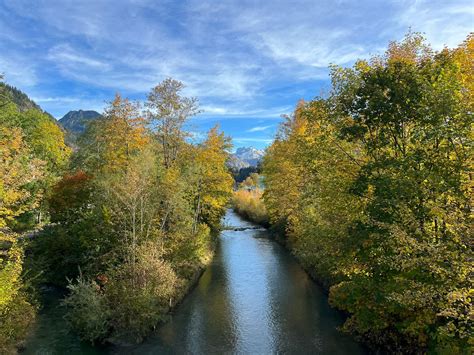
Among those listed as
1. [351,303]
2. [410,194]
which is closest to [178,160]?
[351,303]

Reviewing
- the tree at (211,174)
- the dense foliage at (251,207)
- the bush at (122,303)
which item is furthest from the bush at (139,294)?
the dense foliage at (251,207)

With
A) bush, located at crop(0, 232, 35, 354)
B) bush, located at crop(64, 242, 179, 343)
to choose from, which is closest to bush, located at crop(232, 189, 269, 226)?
bush, located at crop(64, 242, 179, 343)

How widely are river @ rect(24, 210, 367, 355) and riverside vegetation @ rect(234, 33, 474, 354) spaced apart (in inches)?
115

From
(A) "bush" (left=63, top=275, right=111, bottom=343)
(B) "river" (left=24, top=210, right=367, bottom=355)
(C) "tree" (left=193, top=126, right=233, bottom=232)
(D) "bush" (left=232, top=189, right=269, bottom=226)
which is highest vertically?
(C) "tree" (left=193, top=126, right=233, bottom=232)

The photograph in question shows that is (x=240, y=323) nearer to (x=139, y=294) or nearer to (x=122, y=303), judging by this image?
(x=139, y=294)

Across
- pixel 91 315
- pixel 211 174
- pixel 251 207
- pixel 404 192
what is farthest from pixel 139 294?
pixel 251 207

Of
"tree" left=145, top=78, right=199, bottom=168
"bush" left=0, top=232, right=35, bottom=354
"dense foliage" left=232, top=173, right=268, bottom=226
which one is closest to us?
"bush" left=0, top=232, right=35, bottom=354

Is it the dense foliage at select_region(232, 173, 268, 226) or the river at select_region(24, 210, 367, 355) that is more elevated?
the dense foliage at select_region(232, 173, 268, 226)

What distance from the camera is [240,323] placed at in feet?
68.2

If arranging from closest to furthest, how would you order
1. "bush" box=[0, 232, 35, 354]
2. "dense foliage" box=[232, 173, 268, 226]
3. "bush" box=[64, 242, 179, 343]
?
"bush" box=[0, 232, 35, 354]
"bush" box=[64, 242, 179, 343]
"dense foliage" box=[232, 173, 268, 226]

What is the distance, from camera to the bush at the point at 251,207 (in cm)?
6319

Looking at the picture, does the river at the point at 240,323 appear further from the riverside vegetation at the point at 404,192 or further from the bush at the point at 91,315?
the riverside vegetation at the point at 404,192

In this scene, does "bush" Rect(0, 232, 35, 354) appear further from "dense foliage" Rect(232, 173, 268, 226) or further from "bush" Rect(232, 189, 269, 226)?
"bush" Rect(232, 189, 269, 226)

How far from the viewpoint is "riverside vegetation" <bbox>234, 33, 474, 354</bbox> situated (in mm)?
10773
